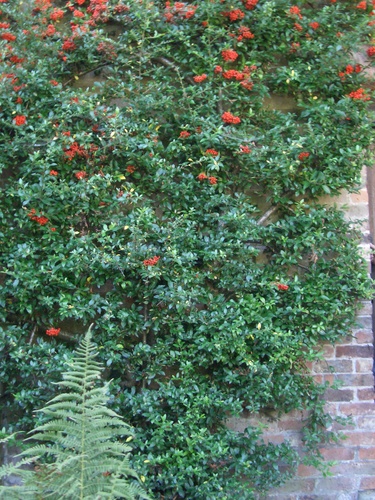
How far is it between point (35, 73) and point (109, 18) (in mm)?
684

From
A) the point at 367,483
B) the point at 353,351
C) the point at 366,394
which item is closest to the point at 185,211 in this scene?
the point at 353,351

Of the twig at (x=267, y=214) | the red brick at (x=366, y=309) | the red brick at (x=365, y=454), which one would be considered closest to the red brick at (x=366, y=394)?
the red brick at (x=365, y=454)

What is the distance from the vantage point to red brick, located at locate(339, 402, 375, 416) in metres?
3.96

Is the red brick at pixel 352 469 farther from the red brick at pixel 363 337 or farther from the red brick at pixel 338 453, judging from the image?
the red brick at pixel 363 337

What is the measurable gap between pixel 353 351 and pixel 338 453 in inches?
26.1

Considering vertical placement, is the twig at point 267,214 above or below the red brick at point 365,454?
above

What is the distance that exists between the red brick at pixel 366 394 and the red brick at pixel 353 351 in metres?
0.22

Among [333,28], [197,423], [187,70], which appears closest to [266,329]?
[197,423]

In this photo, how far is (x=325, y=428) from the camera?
3.90 meters

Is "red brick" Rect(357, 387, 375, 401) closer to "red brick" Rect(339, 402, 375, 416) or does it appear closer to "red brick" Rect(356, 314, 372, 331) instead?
"red brick" Rect(339, 402, 375, 416)

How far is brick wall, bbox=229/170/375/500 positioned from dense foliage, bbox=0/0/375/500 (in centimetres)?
16

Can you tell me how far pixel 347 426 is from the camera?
156 inches

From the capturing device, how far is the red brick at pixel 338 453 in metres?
3.93

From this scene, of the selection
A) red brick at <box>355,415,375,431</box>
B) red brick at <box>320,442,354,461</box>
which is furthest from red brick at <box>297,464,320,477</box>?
red brick at <box>355,415,375,431</box>
